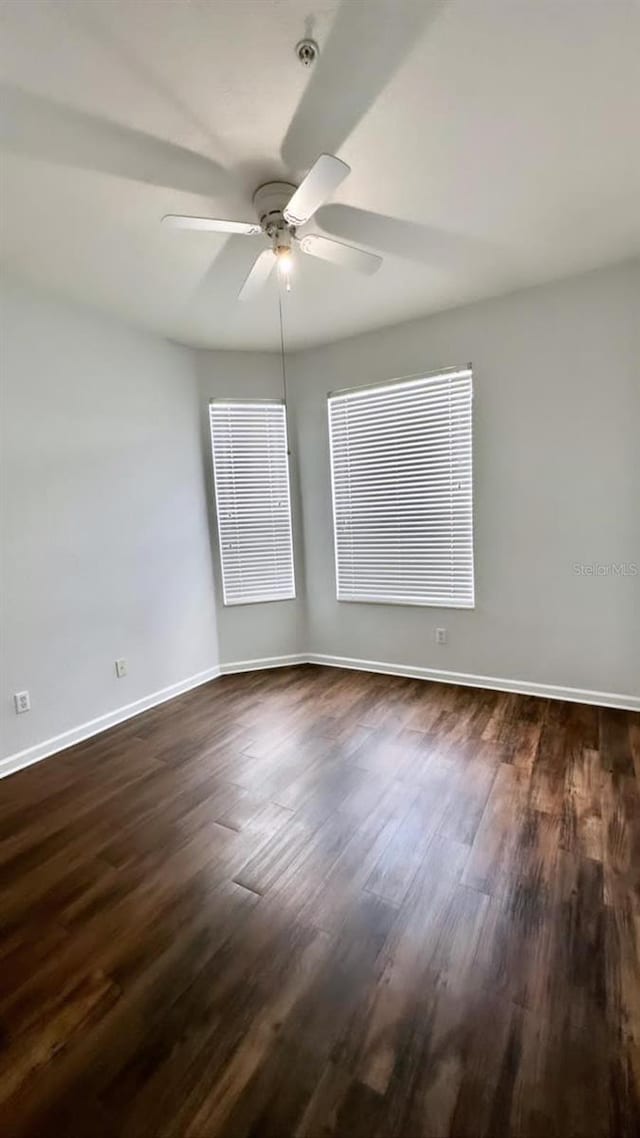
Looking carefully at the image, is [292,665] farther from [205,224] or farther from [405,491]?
[205,224]

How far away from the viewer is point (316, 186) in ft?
5.05

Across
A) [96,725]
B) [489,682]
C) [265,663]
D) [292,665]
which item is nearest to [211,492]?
[265,663]

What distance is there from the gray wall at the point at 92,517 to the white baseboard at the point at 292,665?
60 millimetres

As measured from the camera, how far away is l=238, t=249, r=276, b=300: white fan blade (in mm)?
2029

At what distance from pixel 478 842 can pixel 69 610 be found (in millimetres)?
2618

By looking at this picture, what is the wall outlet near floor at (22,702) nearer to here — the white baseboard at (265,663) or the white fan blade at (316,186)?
the white baseboard at (265,663)

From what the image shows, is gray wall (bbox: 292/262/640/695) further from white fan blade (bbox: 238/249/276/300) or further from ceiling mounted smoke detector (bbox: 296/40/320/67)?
ceiling mounted smoke detector (bbox: 296/40/320/67)

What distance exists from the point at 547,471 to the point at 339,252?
194 cm

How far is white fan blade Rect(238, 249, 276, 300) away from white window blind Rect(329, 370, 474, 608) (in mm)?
1564

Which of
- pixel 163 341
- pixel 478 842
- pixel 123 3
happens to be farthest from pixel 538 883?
pixel 163 341

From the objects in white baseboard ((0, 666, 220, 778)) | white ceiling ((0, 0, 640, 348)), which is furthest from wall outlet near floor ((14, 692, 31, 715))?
white ceiling ((0, 0, 640, 348))

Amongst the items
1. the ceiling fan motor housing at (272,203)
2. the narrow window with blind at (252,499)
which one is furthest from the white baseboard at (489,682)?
the ceiling fan motor housing at (272,203)

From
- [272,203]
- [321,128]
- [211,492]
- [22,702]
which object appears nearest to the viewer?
[321,128]

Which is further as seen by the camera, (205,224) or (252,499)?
(252,499)
